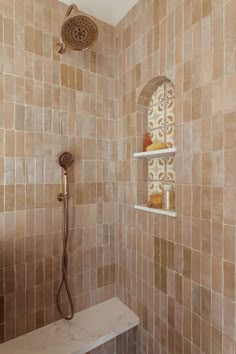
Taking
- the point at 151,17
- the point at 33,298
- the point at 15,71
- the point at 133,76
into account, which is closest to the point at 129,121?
the point at 133,76

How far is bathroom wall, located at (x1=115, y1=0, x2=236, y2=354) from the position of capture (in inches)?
35.3

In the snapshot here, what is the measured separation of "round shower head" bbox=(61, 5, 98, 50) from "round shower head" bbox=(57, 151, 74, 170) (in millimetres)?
643

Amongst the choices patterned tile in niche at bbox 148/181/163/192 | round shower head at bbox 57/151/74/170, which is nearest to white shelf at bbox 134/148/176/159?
patterned tile in niche at bbox 148/181/163/192

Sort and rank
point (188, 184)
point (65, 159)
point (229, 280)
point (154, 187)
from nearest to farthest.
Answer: point (229, 280) → point (188, 184) → point (65, 159) → point (154, 187)

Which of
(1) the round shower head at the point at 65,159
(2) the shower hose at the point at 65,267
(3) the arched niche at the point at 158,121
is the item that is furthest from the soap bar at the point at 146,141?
(2) the shower hose at the point at 65,267

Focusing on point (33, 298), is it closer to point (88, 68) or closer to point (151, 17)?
point (88, 68)

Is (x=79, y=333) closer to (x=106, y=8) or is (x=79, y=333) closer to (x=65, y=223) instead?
(x=65, y=223)

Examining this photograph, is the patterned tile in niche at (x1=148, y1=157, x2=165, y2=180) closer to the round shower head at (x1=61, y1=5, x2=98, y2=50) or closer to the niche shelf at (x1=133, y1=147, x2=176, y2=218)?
the niche shelf at (x1=133, y1=147, x2=176, y2=218)

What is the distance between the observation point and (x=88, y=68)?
58.4 inches

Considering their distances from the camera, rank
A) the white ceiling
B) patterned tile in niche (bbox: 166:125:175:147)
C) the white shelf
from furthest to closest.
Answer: the white ceiling, patterned tile in niche (bbox: 166:125:175:147), the white shelf

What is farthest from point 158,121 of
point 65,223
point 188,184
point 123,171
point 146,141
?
point 65,223

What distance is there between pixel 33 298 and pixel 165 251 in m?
0.86

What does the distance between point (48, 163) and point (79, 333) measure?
3.50 feet

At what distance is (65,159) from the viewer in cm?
132
